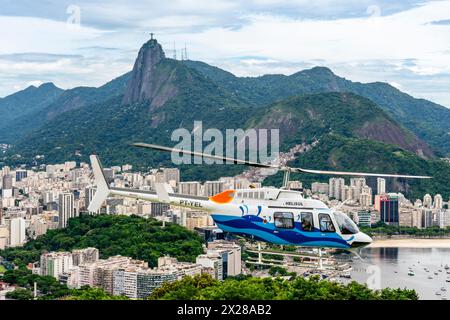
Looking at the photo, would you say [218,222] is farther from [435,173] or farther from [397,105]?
[397,105]

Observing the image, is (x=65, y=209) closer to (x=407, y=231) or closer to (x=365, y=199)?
(x=407, y=231)

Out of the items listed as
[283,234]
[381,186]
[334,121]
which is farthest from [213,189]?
[283,234]

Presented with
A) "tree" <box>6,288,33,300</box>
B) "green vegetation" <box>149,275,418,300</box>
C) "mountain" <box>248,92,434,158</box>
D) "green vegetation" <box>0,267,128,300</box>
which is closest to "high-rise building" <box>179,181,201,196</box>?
"green vegetation" <box>0,267,128,300</box>

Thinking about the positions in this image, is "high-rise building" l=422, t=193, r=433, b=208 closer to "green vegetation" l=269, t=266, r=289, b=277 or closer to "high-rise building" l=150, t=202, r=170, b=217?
"high-rise building" l=150, t=202, r=170, b=217

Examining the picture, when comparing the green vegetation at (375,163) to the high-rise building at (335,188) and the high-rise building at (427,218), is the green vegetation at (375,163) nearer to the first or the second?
the high-rise building at (335,188)
